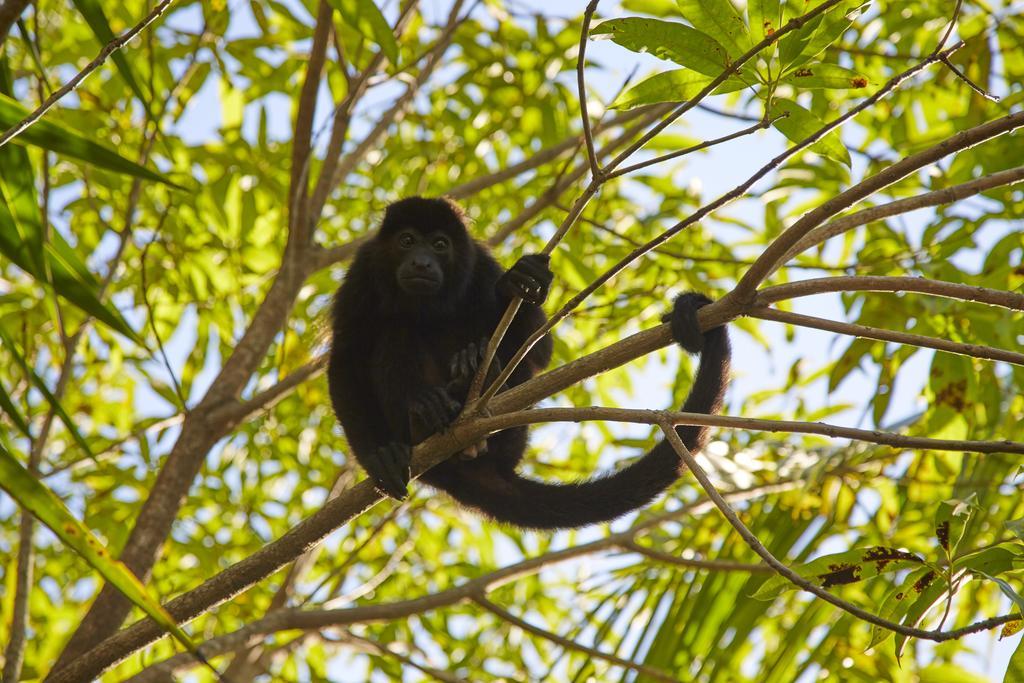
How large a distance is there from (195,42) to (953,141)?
104 inches

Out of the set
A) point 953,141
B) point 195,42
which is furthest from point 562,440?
point 953,141

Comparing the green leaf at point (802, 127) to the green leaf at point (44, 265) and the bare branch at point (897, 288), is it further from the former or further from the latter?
the green leaf at point (44, 265)

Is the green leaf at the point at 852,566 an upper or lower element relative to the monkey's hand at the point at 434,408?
lower

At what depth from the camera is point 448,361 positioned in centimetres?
312

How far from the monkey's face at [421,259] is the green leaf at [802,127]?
1435mm

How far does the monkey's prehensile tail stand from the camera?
245cm

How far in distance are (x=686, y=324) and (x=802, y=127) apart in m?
0.43

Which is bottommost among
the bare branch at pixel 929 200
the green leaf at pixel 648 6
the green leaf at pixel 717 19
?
the bare branch at pixel 929 200

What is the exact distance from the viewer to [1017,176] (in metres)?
1.56

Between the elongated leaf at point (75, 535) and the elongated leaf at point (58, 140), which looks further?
the elongated leaf at point (58, 140)

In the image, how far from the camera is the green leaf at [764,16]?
170 cm

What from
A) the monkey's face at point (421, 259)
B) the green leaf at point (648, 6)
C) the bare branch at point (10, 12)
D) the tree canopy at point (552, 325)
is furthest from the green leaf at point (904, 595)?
the green leaf at point (648, 6)

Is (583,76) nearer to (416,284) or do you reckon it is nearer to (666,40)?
(666,40)

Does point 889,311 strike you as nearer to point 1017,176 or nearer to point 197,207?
point 1017,176
